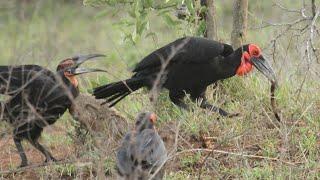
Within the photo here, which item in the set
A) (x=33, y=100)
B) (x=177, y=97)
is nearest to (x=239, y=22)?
(x=177, y=97)

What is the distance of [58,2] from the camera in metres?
14.3

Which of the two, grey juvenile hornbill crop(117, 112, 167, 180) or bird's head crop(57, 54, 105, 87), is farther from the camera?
bird's head crop(57, 54, 105, 87)

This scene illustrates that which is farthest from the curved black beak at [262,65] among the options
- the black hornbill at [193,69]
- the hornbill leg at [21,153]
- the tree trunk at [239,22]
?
the hornbill leg at [21,153]

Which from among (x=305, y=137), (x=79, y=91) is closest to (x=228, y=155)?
(x=305, y=137)

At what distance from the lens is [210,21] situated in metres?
7.66

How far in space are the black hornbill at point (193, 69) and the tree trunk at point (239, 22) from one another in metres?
0.51

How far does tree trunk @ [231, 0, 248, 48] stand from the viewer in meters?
7.70

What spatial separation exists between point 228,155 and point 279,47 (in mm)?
1699

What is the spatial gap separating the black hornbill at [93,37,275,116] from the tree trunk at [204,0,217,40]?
462mm

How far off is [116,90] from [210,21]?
1.11 metres

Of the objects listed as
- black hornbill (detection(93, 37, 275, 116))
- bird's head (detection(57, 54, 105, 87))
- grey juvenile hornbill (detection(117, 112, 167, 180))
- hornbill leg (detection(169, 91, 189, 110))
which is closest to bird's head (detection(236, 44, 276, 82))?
black hornbill (detection(93, 37, 275, 116))

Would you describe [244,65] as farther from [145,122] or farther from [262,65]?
[145,122]

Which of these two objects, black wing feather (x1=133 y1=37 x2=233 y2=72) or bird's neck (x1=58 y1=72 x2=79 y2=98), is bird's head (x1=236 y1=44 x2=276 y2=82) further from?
bird's neck (x1=58 y1=72 x2=79 y2=98)

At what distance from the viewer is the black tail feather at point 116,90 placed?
7.05m
